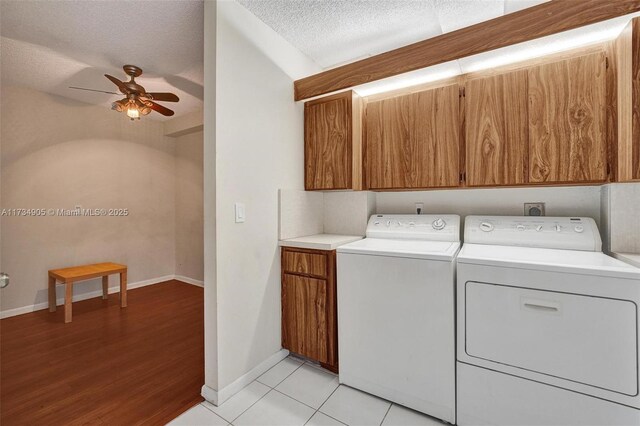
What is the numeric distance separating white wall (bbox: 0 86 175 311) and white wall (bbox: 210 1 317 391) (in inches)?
118

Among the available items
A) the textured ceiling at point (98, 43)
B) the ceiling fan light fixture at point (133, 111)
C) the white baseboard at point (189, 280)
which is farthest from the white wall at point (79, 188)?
the ceiling fan light fixture at point (133, 111)

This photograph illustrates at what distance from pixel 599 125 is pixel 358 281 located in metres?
1.59

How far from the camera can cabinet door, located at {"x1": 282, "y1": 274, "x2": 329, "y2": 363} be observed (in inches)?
76.6

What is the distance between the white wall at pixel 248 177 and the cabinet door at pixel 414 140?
2.29 ft

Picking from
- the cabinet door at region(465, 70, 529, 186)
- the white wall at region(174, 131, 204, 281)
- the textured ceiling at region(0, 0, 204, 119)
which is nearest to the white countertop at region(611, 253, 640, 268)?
the cabinet door at region(465, 70, 529, 186)

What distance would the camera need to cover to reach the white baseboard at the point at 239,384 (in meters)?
1.65

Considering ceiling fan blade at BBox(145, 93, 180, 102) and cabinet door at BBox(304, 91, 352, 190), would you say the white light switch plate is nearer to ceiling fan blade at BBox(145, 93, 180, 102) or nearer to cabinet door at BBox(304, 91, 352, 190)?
cabinet door at BBox(304, 91, 352, 190)

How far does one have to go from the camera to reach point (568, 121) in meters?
1.56

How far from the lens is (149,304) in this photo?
341 cm

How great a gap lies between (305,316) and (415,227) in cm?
107

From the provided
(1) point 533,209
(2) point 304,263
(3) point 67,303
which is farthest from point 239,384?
(3) point 67,303

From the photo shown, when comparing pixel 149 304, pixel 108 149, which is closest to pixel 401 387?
pixel 149 304

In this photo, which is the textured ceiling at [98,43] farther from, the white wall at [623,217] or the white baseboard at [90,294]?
the white wall at [623,217]

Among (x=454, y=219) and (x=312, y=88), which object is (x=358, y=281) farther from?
(x=312, y=88)
